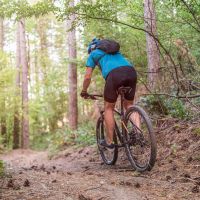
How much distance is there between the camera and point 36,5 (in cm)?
735

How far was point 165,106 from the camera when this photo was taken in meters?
7.29

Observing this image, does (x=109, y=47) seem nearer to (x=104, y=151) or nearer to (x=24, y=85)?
(x=104, y=151)

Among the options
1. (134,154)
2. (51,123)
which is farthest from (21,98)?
(134,154)

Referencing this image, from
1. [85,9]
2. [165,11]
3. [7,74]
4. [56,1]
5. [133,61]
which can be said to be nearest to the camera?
[85,9]

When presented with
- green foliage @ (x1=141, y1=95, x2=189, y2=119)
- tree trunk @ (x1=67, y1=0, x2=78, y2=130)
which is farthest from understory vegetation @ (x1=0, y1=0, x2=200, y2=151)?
tree trunk @ (x1=67, y1=0, x2=78, y2=130)

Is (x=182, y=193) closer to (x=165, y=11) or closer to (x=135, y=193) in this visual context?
(x=135, y=193)

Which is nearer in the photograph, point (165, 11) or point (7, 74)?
point (165, 11)

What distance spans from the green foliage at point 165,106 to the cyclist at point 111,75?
161 cm

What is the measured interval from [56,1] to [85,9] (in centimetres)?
85

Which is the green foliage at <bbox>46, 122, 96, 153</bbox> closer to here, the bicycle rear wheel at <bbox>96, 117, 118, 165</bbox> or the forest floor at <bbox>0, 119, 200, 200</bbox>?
the bicycle rear wheel at <bbox>96, 117, 118, 165</bbox>

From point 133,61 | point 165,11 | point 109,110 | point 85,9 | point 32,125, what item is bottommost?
point 32,125

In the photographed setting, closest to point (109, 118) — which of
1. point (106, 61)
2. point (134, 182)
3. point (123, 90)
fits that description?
point (123, 90)

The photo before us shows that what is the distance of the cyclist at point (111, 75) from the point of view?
5.30m

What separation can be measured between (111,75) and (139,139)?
1.07 metres
